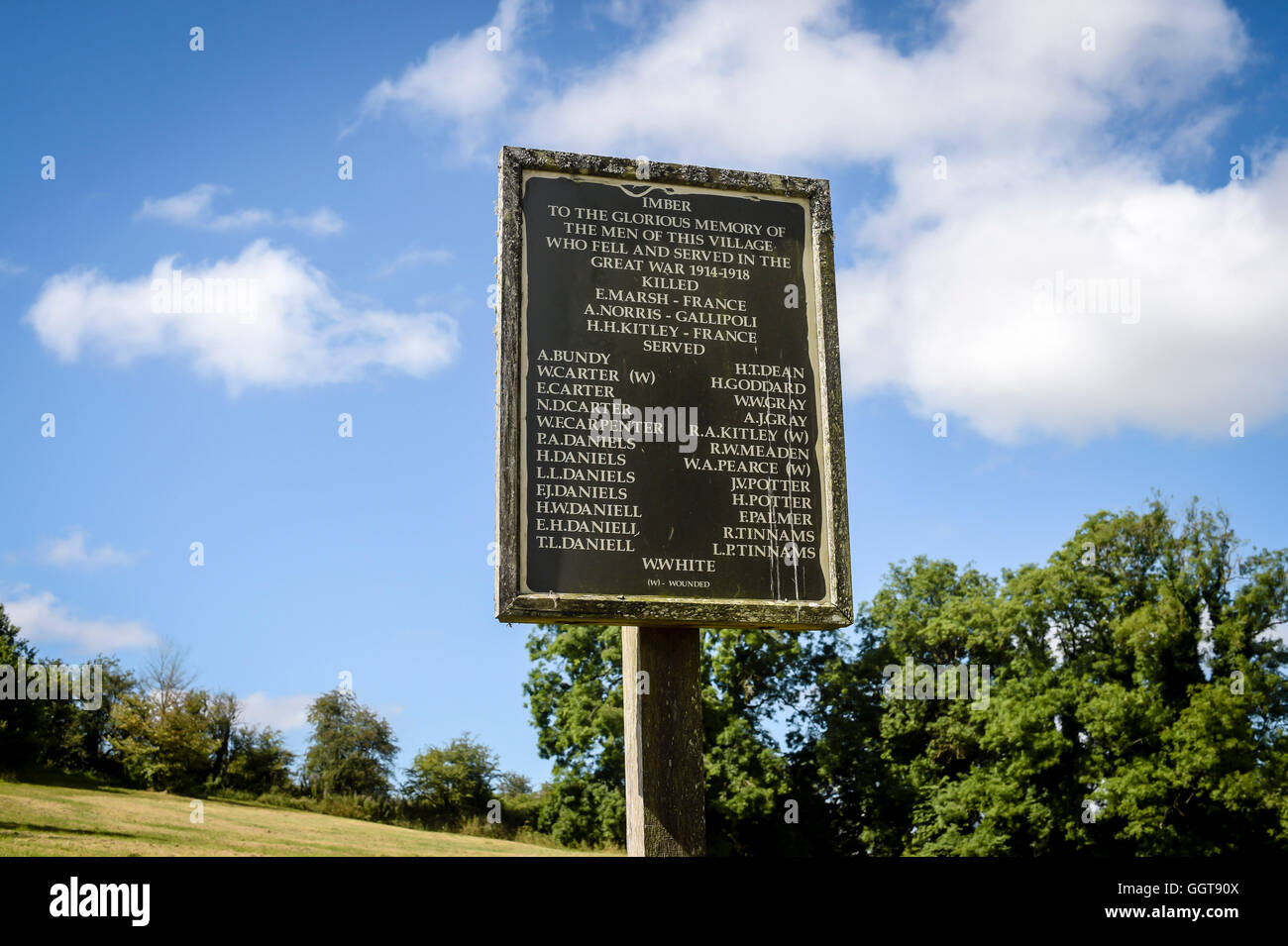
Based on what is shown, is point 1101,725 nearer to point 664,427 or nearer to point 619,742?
point 619,742

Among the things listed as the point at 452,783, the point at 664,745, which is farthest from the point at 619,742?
the point at 664,745

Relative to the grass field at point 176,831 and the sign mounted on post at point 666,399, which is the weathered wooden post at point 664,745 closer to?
the sign mounted on post at point 666,399

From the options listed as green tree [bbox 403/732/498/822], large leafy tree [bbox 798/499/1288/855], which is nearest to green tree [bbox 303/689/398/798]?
green tree [bbox 403/732/498/822]

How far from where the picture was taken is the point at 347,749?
121 ft

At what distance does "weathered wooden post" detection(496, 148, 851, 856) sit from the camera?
268 inches

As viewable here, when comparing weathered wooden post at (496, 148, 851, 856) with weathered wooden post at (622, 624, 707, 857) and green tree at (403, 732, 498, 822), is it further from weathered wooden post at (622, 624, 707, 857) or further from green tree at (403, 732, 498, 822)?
green tree at (403, 732, 498, 822)

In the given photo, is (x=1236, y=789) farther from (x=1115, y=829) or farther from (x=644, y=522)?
(x=644, y=522)

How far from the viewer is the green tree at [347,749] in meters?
→ 36.1

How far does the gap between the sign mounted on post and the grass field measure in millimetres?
12601

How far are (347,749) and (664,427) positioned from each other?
33.3 metres

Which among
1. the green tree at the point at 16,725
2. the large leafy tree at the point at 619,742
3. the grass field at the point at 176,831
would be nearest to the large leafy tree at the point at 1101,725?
the large leafy tree at the point at 619,742
